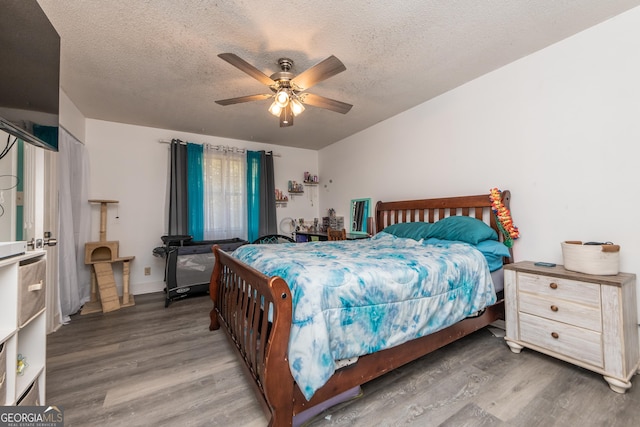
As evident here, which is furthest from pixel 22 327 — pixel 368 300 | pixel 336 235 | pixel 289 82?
pixel 336 235

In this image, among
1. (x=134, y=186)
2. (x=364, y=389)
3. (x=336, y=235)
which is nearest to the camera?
(x=364, y=389)

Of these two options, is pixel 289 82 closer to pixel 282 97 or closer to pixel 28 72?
pixel 282 97

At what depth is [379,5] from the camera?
1654 mm

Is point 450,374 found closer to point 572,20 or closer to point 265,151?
point 572,20

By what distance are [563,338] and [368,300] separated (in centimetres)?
149

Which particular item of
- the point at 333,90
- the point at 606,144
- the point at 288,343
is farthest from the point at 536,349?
the point at 333,90

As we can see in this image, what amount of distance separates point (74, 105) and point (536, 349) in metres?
5.20

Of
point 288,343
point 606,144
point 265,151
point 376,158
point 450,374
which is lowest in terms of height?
point 450,374

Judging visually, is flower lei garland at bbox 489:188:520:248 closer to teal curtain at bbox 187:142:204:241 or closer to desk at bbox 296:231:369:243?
desk at bbox 296:231:369:243

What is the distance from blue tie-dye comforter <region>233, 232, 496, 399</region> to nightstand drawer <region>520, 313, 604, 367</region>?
0.30 meters

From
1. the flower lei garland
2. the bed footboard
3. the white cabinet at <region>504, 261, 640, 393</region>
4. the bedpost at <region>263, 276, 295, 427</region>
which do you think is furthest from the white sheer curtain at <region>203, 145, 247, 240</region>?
the white cabinet at <region>504, 261, 640, 393</region>

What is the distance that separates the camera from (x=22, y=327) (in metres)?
1.11

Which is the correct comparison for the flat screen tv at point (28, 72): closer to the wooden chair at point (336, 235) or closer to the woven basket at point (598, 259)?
the wooden chair at point (336, 235)

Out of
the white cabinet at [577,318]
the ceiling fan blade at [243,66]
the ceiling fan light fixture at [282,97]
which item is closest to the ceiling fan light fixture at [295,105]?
the ceiling fan light fixture at [282,97]
